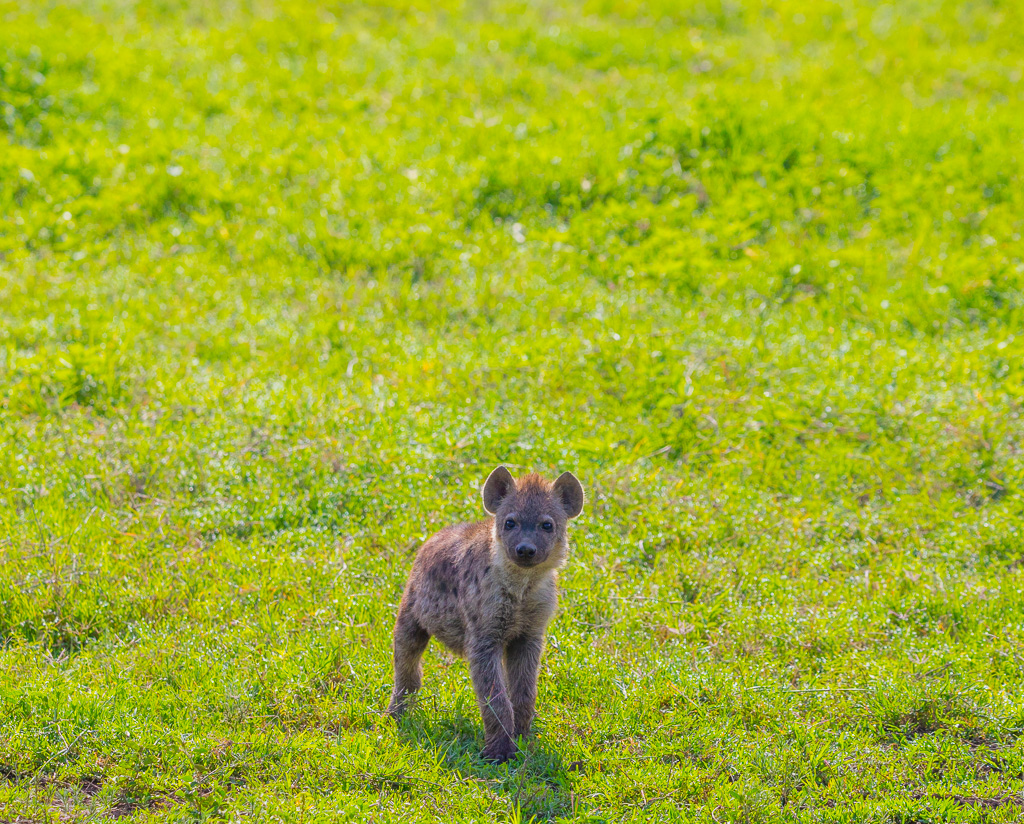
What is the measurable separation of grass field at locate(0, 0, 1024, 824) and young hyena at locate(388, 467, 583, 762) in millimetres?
238

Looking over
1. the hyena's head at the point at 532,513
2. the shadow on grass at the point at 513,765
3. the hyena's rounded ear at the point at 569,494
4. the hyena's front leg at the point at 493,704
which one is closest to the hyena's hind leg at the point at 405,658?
the shadow on grass at the point at 513,765

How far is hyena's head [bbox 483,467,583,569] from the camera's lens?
5375 millimetres

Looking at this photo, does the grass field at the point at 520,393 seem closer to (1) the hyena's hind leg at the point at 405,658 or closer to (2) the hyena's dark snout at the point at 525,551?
(1) the hyena's hind leg at the point at 405,658

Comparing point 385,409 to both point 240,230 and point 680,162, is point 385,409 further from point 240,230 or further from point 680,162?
point 680,162

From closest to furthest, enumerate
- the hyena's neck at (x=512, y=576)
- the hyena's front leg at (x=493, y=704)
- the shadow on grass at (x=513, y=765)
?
the shadow on grass at (x=513, y=765), the hyena's front leg at (x=493, y=704), the hyena's neck at (x=512, y=576)

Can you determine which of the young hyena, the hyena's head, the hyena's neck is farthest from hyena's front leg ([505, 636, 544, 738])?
the hyena's head

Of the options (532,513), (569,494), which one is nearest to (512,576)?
A: (532,513)

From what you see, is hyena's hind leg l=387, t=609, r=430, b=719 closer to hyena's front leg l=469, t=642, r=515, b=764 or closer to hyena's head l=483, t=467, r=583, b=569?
hyena's front leg l=469, t=642, r=515, b=764

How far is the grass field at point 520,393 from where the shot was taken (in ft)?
18.0

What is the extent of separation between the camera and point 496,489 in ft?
18.8

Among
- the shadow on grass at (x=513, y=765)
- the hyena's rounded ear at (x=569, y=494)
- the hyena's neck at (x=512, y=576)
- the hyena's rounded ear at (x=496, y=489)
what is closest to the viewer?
the shadow on grass at (x=513, y=765)

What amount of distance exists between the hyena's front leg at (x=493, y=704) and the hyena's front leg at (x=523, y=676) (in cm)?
12

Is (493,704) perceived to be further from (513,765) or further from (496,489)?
(496,489)

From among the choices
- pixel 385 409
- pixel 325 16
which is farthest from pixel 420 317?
pixel 325 16
